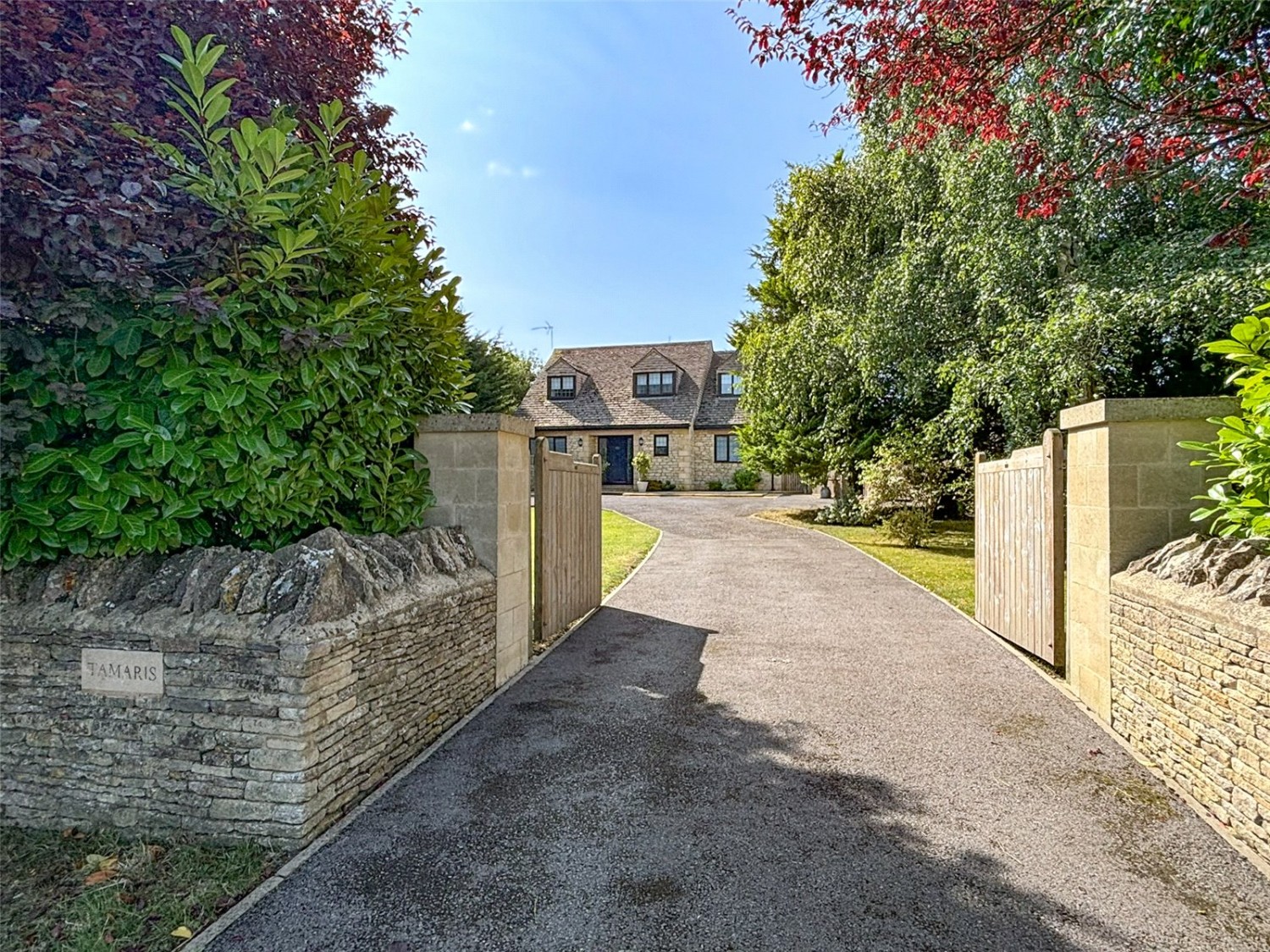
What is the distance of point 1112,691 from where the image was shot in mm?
4293

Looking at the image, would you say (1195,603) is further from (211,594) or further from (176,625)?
(176,625)

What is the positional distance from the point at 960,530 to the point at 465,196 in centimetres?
1411

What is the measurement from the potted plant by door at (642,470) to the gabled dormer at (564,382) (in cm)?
595

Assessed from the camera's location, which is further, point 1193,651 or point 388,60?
point 388,60

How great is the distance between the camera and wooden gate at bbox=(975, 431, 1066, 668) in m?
5.22

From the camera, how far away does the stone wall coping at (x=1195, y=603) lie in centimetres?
292

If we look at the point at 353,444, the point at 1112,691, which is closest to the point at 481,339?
the point at 353,444

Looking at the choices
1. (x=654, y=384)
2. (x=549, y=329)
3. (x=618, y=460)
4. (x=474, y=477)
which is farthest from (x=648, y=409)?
(x=474, y=477)

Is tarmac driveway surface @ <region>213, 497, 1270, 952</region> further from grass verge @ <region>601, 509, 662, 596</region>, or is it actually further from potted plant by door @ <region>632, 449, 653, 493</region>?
potted plant by door @ <region>632, 449, 653, 493</region>

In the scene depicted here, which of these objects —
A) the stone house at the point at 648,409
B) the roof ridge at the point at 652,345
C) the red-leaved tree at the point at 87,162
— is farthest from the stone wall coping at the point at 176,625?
the roof ridge at the point at 652,345

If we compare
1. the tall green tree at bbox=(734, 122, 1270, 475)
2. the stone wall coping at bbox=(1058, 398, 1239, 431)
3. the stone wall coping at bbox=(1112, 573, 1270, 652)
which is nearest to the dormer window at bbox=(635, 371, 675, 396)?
the tall green tree at bbox=(734, 122, 1270, 475)

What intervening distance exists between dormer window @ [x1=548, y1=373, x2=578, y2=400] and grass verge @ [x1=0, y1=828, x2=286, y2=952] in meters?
30.7

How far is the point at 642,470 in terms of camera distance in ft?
97.2

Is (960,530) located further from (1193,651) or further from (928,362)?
(1193,651)
